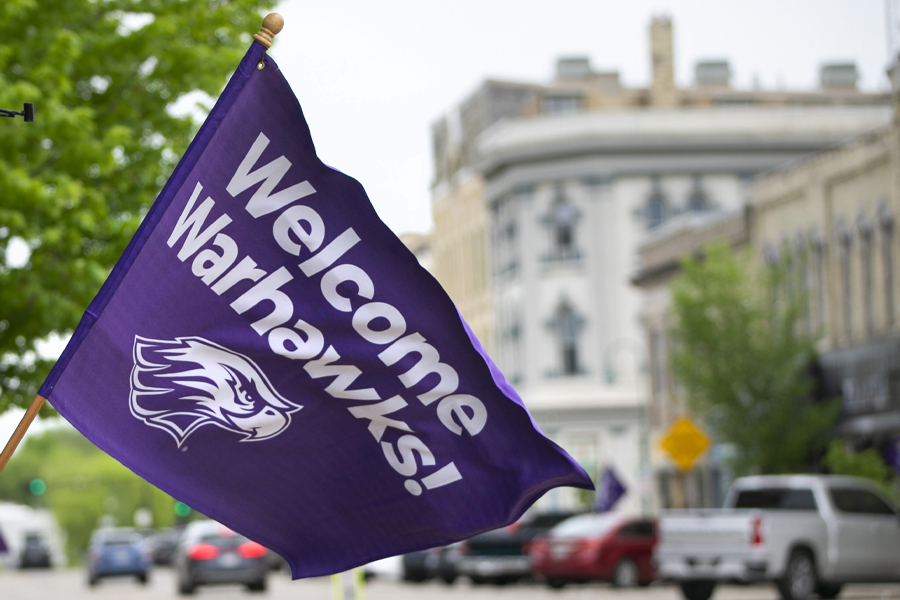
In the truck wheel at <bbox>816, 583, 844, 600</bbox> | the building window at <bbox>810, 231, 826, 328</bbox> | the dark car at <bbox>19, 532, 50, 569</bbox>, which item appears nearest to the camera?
the truck wheel at <bbox>816, 583, 844, 600</bbox>

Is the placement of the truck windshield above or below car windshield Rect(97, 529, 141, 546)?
above

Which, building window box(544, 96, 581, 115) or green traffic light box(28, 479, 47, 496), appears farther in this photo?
building window box(544, 96, 581, 115)

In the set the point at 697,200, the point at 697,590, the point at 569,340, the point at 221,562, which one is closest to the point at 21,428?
the point at 697,590

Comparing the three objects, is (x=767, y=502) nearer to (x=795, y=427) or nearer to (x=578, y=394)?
(x=795, y=427)

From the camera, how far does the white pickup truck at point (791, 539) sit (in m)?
22.7

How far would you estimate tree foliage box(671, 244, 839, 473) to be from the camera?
125ft

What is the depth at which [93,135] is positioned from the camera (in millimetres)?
15586

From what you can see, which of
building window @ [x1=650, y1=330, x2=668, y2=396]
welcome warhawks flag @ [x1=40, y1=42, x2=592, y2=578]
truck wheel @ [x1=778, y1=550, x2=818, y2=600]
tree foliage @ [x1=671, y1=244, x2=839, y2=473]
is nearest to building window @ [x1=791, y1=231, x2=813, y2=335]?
tree foliage @ [x1=671, y1=244, x2=839, y2=473]

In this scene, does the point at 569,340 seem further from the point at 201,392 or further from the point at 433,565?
the point at 201,392

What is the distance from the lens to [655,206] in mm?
63469

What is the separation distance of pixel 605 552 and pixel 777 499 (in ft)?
18.4

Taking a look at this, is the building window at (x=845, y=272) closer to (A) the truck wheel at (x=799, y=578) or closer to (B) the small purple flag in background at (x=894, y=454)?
(B) the small purple flag in background at (x=894, y=454)

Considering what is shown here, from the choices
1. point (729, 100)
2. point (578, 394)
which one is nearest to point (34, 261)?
point (578, 394)

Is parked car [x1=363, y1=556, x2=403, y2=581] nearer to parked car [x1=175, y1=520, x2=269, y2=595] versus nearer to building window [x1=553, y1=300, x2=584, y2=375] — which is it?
parked car [x1=175, y1=520, x2=269, y2=595]
